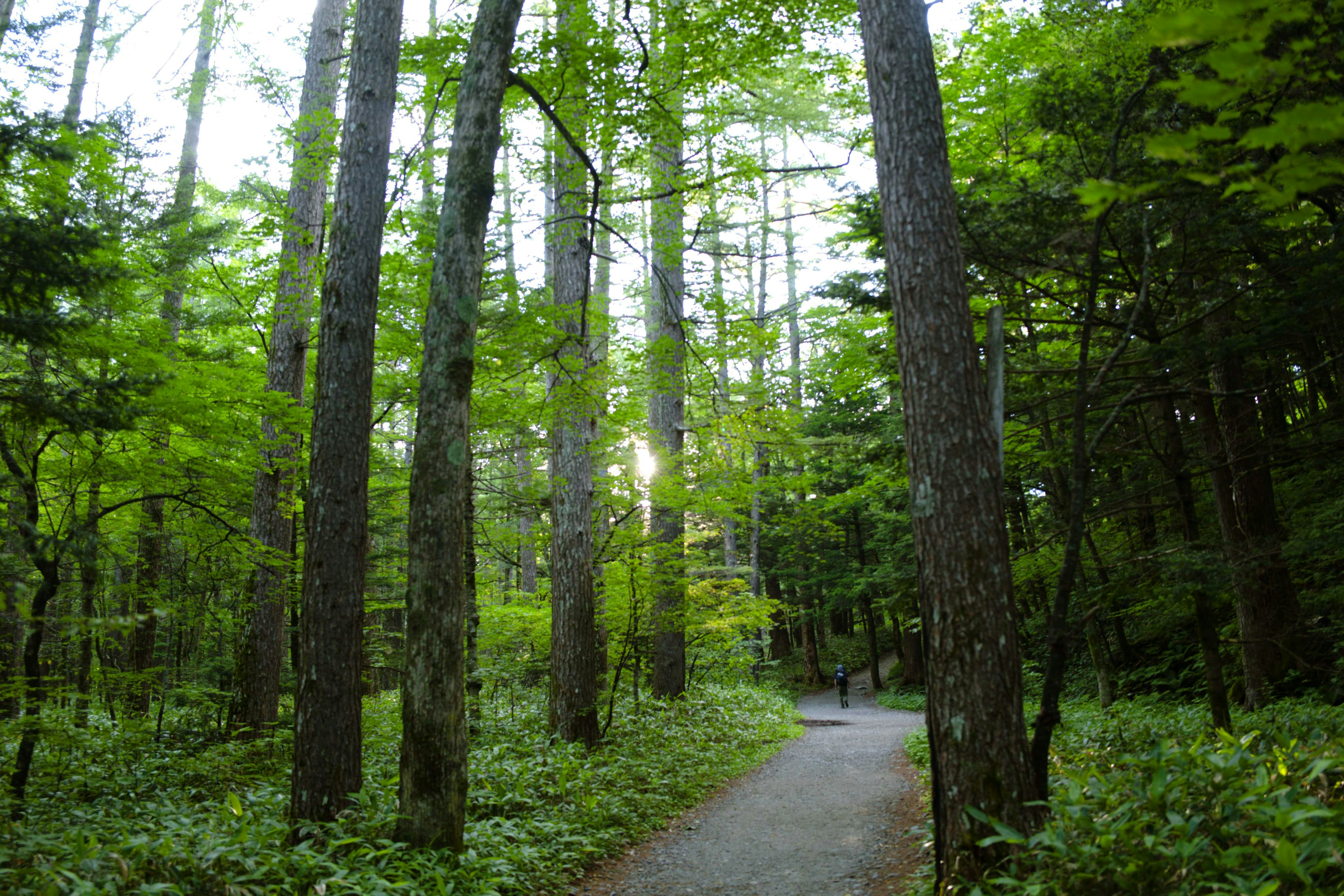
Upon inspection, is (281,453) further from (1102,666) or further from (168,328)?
(1102,666)

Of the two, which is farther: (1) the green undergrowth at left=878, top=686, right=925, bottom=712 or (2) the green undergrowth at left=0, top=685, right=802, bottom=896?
(1) the green undergrowth at left=878, top=686, right=925, bottom=712

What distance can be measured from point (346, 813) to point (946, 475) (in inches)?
179

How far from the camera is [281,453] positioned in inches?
394

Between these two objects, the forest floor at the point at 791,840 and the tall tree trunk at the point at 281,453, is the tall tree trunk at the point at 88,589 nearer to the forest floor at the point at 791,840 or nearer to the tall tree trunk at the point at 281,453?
the tall tree trunk at the point at 281,453

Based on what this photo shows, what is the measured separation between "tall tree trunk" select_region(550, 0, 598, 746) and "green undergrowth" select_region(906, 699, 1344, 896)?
5.35m

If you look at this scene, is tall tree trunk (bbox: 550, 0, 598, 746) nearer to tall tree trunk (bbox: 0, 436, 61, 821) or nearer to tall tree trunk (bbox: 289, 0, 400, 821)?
tall tree trunk (bbox: 289, 0, 400, 821)

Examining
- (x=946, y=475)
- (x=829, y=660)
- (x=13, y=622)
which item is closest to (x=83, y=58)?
(x=13, y=622)

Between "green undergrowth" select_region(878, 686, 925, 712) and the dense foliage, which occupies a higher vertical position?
the dense foliage

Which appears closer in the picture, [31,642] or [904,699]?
[31,642]

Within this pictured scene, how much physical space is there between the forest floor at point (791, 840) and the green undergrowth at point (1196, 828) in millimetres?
1733

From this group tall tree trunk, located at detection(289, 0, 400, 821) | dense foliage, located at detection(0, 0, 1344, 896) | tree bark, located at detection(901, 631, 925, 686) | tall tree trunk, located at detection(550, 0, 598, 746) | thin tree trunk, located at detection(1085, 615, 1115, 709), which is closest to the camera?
dense foliage, located at detection(0, 0, 1344, 896)

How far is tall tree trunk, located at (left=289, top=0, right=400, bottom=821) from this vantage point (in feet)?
17.8

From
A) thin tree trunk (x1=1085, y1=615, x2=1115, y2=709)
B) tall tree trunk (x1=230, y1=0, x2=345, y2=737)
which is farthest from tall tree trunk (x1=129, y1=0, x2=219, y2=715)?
thin tree trunk (x1=1085, y1=615, x2=1115, y2=709)

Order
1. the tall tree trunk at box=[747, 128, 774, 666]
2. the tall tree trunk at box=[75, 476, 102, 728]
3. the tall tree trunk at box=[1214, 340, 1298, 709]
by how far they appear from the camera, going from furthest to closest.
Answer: the tall tree trunk at box=[747, 128, 774, 666] < the tall tree trunk at box=[1214, 340, 1298, 709] < the tall tree trunk at box=[75, 476, 102, 728]
